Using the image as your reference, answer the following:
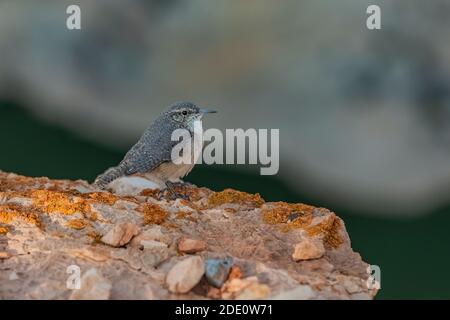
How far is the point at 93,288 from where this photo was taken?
392 centimetres

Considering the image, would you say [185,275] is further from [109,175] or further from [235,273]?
[109,175]

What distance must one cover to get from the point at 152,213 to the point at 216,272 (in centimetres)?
101

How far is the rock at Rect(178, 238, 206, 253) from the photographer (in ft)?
14.5

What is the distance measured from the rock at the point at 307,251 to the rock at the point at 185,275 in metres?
0.76

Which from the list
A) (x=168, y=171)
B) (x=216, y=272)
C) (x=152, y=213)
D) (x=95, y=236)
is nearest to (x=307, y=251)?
(x=216, y=272)

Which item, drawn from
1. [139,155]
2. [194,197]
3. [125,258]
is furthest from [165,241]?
[139,155]

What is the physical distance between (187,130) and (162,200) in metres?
2.25

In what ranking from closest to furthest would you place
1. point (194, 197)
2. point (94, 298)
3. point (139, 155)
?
point (94, 298)
point (194, 197)
point (139, 155)

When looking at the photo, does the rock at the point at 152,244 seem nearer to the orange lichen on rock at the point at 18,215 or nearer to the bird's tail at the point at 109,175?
the orange lichen on rock at the point at 18,215

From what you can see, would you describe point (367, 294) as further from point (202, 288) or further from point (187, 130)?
point (187, 130)

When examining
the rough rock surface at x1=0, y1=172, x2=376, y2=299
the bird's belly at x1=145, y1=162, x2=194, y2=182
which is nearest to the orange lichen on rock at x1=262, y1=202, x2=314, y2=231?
the rough rock surface at x1=0, y1=172, x2=376, y2=299

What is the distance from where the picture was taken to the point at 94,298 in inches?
152

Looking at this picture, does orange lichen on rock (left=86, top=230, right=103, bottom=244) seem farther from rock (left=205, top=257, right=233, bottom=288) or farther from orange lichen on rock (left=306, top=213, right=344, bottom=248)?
orange lichen on rock (left=306, top=213, right=344, bottom=248)

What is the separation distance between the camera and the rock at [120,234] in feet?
14.6
